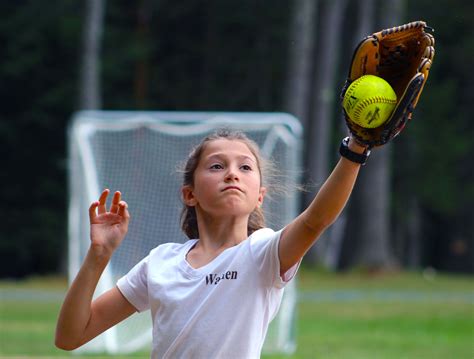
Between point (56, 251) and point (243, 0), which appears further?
point (243, 0)

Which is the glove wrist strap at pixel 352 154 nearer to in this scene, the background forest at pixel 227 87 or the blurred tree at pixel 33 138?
the background forest at pixel 227 87

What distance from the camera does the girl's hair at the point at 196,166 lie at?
403 cm

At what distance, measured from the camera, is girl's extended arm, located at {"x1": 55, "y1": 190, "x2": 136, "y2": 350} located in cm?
386

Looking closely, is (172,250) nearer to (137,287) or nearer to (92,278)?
(137,287)

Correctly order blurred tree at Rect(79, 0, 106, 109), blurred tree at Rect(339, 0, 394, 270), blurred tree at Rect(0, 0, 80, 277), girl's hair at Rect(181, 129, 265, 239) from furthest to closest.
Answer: blurred tree at Rect(0, 0, 80, 277), blurred tree at Rect(339, 0, 394, 270), blurred tree at Rect(79, 0, 106, 109), girl's hair at Rect(181, 129, 265, 239)

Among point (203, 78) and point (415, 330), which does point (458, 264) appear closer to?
point (203, 78)

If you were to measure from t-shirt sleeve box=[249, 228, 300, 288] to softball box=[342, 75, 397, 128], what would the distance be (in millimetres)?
463

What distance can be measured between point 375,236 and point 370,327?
14.4 meters

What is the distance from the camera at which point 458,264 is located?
46406 mm

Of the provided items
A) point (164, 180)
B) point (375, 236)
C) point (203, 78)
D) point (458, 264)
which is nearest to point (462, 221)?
point (458, 264)

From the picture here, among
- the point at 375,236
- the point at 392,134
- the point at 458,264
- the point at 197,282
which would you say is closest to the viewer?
the point at 392,134

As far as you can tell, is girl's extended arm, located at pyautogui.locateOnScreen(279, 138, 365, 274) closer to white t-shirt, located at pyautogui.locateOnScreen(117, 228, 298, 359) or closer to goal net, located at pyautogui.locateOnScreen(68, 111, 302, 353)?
white t-shirt, located at pyautogui.locateOnScreen(117, 228, 298, 359)

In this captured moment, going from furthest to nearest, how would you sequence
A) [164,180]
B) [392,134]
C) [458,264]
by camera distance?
[458,264], [164,180], [392,134]

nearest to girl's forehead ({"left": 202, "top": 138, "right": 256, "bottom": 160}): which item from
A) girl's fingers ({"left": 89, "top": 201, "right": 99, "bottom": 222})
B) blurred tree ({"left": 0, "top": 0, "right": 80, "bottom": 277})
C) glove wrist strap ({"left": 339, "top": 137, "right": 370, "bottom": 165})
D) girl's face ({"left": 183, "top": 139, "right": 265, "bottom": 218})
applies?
girl's face ({"left": 183, "top": 139, "right": 265, "bottom": 218})
